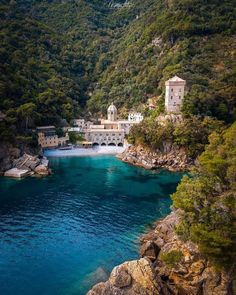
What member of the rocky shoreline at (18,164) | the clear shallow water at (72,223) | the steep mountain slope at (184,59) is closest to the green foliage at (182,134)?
the steep mountain slope at (184,59)

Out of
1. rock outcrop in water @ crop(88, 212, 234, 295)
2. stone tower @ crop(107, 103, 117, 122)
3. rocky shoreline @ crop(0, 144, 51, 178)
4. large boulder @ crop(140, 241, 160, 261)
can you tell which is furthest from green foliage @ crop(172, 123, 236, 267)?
stone tower @ crop(107, 103, 117, 122)

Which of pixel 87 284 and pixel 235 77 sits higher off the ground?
pixel 235 77

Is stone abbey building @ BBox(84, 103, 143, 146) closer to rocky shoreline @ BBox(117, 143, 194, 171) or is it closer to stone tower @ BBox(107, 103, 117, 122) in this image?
stone tower @ BBox(107, 103, 117, 122)

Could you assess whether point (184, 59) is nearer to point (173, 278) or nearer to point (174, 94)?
point (174, 94)

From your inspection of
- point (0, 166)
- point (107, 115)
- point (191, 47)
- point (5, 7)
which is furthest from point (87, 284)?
point (5, 7)

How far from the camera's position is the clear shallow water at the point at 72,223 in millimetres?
26000

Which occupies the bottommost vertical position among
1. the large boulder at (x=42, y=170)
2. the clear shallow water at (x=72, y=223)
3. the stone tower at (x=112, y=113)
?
the clear shallow water at (x=72, y=223)

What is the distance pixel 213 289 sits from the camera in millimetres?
22016

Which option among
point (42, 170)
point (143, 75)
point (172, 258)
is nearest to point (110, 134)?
point (143, 75)

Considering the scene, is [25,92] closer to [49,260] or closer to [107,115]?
[107,115]

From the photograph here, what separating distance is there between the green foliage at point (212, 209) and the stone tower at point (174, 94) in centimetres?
4231

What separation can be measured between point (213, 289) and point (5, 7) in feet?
379

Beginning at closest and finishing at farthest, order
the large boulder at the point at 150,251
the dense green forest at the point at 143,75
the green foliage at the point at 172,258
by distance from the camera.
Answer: the green foliage at the point at 172,258 → the dense green forest at the point at 143,75 → the large boulder at the point at 150,251

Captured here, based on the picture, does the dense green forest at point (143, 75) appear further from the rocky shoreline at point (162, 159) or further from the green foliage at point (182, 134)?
the rocky shoreline at point (162, 159)
